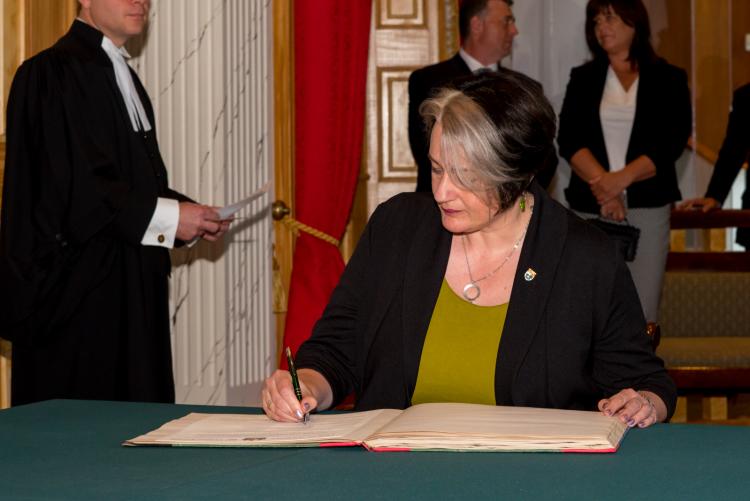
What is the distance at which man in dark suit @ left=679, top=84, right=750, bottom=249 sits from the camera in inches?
239

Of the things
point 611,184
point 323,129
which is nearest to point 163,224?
point 611,184

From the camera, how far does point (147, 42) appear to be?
4832mm

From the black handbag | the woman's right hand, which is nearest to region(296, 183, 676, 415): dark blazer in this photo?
the woman's right hand

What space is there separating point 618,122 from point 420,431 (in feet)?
11.6

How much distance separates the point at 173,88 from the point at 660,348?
2.56m

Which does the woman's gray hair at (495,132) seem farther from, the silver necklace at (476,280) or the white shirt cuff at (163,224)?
the white shirt cuff at (163,224)

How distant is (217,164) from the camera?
208 inches

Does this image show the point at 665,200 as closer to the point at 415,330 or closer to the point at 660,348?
the point at 660,348

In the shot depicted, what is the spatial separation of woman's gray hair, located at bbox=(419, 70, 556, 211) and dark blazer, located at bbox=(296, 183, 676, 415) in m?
0.19

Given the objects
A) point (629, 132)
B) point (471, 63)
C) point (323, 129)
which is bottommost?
point (629, 132)

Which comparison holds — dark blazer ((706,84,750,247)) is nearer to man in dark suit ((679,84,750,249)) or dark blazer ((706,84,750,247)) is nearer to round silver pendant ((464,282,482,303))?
man in dark suit ((679,84,750,249))

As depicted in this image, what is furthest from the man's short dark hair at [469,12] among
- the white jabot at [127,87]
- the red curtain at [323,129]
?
the white jabot at [127,87]

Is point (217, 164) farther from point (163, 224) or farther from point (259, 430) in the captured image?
point (259, 430)

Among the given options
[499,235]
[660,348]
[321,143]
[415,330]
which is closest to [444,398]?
[415,330]
